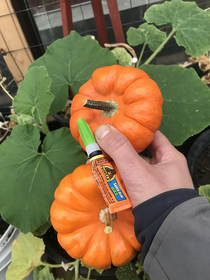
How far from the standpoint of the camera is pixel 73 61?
1009 mm

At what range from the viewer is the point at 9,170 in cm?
80

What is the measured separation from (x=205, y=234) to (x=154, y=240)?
11 cm

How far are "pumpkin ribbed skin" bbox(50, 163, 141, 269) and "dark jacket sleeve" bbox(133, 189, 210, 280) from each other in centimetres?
13

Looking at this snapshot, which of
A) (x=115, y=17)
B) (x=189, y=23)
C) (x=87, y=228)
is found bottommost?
(x=87, y=228)

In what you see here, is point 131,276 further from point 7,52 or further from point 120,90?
point 7,52

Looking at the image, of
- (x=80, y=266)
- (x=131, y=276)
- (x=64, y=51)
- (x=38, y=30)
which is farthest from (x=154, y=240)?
(x=38, y=30)

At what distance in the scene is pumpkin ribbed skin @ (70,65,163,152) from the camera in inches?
23.2

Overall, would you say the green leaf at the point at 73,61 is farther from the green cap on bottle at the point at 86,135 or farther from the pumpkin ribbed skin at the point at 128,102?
the green cap on bottle at the point at 86,135

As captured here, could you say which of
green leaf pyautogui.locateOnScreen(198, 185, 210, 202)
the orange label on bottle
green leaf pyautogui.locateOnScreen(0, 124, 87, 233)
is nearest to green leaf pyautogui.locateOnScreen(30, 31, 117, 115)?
green leaf pyautogui.locateOnScreen(0, 124, 87, 233)

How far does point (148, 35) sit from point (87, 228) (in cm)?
108

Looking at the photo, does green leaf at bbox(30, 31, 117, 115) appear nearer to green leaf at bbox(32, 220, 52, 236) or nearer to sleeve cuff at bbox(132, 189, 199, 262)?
green leaf at bbox(32, 220, 52, 236)

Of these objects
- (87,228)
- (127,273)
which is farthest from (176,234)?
(127,273)

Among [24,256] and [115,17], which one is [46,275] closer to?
[24,256]

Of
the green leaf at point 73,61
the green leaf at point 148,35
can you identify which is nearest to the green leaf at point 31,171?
the green leaf at point 73,61
